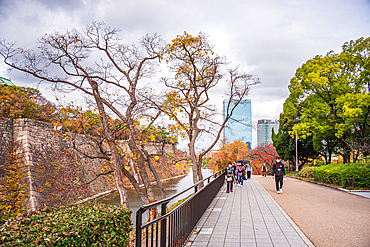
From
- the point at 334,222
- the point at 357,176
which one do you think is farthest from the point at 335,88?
the point at 334,222

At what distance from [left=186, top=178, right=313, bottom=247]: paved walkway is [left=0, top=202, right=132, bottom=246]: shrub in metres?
1.68

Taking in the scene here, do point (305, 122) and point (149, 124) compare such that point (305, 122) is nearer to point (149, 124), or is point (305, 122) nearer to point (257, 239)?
point (149, 124)

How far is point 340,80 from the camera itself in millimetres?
20328

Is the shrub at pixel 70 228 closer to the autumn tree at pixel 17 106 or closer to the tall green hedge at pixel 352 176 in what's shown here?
the autumn tree at pixel 17 106

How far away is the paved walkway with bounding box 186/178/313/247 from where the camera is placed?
5051 millimetres

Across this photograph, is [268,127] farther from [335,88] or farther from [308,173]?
[335,88]

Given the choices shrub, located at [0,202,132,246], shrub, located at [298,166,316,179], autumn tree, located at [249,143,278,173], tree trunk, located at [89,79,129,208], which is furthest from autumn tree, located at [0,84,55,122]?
autumn tree, located at [249,143,278,173]

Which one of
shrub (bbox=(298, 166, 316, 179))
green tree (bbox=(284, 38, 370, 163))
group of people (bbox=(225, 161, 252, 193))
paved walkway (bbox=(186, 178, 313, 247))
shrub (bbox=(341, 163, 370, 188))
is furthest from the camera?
shrub (bbox=(298, 166, 316, 179))

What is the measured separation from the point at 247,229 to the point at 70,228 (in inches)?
169

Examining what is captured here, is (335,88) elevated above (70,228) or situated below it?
above

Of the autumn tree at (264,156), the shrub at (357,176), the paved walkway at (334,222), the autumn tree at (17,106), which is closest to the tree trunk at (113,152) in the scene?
the paved walkway at (334,222)

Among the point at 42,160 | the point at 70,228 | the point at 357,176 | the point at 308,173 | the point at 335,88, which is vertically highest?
the point at 335,88

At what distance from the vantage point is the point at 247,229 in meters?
6.01

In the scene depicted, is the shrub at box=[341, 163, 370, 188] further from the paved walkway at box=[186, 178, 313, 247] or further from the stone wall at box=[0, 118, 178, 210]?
the stone wall at box=[0, 118, 178, 210]
